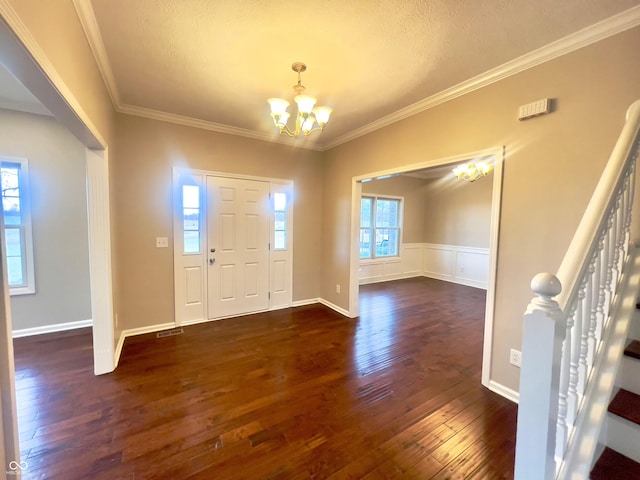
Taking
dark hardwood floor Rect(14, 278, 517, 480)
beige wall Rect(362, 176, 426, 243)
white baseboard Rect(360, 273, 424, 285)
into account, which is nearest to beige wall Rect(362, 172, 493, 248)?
beige wall Rect(362, 176, 426, 243)

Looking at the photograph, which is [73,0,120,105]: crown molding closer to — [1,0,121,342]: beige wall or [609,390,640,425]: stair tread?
[1,0,121,342]: beige wall

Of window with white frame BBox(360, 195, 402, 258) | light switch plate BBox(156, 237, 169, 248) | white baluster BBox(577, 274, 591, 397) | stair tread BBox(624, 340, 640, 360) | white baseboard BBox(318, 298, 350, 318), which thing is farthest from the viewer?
window with white frame BBox(360, 195, 402, 258)

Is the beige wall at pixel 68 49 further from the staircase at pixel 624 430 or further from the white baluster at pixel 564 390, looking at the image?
the staircase at pixel 624 430

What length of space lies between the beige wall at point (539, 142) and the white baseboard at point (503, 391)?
1.6 inches

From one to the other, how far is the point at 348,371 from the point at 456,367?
43.4 inches

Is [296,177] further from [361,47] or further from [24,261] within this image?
[24,261]

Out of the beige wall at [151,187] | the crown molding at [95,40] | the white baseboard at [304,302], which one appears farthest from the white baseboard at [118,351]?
the crown molding at [95,40]

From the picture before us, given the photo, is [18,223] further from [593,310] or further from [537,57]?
[537,57]

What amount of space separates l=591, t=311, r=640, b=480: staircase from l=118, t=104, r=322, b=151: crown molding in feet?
13.6

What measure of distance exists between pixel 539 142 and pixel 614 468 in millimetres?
1989

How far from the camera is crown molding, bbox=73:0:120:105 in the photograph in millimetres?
1684

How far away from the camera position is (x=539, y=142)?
6.88ft

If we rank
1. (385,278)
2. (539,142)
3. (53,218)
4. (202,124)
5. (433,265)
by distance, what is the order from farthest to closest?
(433,265), (385,278), (202,124), (53,218), (539,142)

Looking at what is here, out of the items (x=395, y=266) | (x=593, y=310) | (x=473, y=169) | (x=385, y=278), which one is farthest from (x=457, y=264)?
(x=593, y=310)
